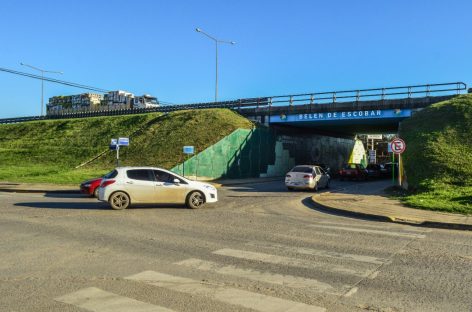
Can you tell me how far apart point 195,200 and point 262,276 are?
29.0ft

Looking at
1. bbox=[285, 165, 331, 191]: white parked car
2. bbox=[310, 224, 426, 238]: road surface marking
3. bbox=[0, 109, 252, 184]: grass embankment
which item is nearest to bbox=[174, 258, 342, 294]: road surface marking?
bbox=[310, 224, 426, 238]: road surface marking

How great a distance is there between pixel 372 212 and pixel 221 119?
26.9 m

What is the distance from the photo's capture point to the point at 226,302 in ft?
17.1

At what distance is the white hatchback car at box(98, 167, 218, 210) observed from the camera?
1438 centimetres

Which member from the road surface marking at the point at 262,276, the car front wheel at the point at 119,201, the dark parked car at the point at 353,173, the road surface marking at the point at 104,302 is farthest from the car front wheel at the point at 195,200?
the dark parked car at the point at 353,173

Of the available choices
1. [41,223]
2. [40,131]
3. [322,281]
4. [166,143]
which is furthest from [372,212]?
[40,131]

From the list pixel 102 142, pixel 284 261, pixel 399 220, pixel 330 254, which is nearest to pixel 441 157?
pixel 399 220

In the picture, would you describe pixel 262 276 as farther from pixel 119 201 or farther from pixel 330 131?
pixel 330 131

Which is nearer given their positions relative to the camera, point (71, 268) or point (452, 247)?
point (71, 268)

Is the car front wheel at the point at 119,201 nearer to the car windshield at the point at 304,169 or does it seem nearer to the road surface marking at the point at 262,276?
the road surface marking at the point at 262,276

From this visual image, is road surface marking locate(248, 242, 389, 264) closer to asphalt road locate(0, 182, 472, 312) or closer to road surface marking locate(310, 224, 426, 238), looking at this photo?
asphalt road locate(0, 182, 472, 312)

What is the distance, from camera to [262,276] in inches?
252

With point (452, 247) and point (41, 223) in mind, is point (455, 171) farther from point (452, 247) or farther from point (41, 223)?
point (41, 223)

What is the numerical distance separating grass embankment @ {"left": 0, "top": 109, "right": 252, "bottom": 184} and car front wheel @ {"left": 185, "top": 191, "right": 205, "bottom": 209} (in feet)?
48.9
